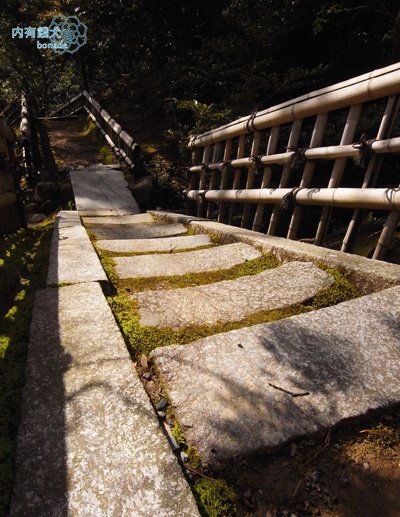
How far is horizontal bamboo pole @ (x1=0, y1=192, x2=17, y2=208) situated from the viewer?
11.7ft

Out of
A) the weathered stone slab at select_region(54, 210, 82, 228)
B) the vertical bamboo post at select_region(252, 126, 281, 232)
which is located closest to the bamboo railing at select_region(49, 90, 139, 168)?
the weathered stone slab at select_region(54, 210, 82, 228)

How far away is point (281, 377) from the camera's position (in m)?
1.26

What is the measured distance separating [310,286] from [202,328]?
2.59 feet

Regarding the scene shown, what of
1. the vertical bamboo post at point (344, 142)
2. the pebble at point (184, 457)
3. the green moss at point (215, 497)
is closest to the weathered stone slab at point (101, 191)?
the vertical bamboo post at point (344, 142)

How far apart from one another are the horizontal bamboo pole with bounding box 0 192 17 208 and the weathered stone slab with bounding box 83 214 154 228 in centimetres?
98

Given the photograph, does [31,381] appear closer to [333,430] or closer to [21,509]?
[21,509]

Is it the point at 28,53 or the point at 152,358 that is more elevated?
the point at 28,53

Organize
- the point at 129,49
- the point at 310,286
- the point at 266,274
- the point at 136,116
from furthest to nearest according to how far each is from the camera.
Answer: the point at 129,49 → the point at 136,116 → the point at 266,274 → the point at 310,286

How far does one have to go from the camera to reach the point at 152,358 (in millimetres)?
1415

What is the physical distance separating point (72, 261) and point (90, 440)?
5.31ft

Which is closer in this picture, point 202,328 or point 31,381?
point 31,381

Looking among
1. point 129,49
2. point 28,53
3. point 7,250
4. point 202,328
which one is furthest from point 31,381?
point 28,53

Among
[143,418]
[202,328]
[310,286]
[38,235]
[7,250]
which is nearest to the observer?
[143,418]

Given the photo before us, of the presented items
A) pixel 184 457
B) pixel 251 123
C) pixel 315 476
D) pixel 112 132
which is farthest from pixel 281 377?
pixel 112 132
